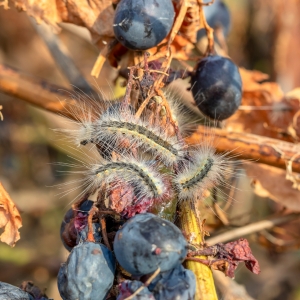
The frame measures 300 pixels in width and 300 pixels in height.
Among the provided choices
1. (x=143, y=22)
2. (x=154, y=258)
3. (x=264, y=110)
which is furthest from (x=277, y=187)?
(x=154, y=258)

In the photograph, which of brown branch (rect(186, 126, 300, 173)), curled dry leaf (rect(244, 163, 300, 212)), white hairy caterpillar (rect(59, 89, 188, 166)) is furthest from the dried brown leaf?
white hairy caterpillar (rect(59, 89, 188, 166))

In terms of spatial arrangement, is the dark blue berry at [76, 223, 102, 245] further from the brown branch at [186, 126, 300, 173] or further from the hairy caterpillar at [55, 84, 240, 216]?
the brown branch at [186, 126, 300, 173]

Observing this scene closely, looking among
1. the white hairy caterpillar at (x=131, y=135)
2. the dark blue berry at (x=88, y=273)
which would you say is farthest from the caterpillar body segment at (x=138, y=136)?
the dark blue berry at (x=88, y=273)

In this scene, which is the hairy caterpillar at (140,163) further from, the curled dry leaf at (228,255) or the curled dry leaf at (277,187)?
the curled dry leaf at (277,187)

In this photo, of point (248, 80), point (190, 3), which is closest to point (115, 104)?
point (190, 3)

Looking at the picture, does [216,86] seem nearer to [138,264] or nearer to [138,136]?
[138,136]

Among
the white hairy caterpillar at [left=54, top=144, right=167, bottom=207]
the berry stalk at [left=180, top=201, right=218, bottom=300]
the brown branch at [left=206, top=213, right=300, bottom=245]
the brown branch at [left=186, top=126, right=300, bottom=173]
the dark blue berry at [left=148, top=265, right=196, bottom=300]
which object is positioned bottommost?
the brown branch at [left=206, top=213, right=300, bottom=245]
